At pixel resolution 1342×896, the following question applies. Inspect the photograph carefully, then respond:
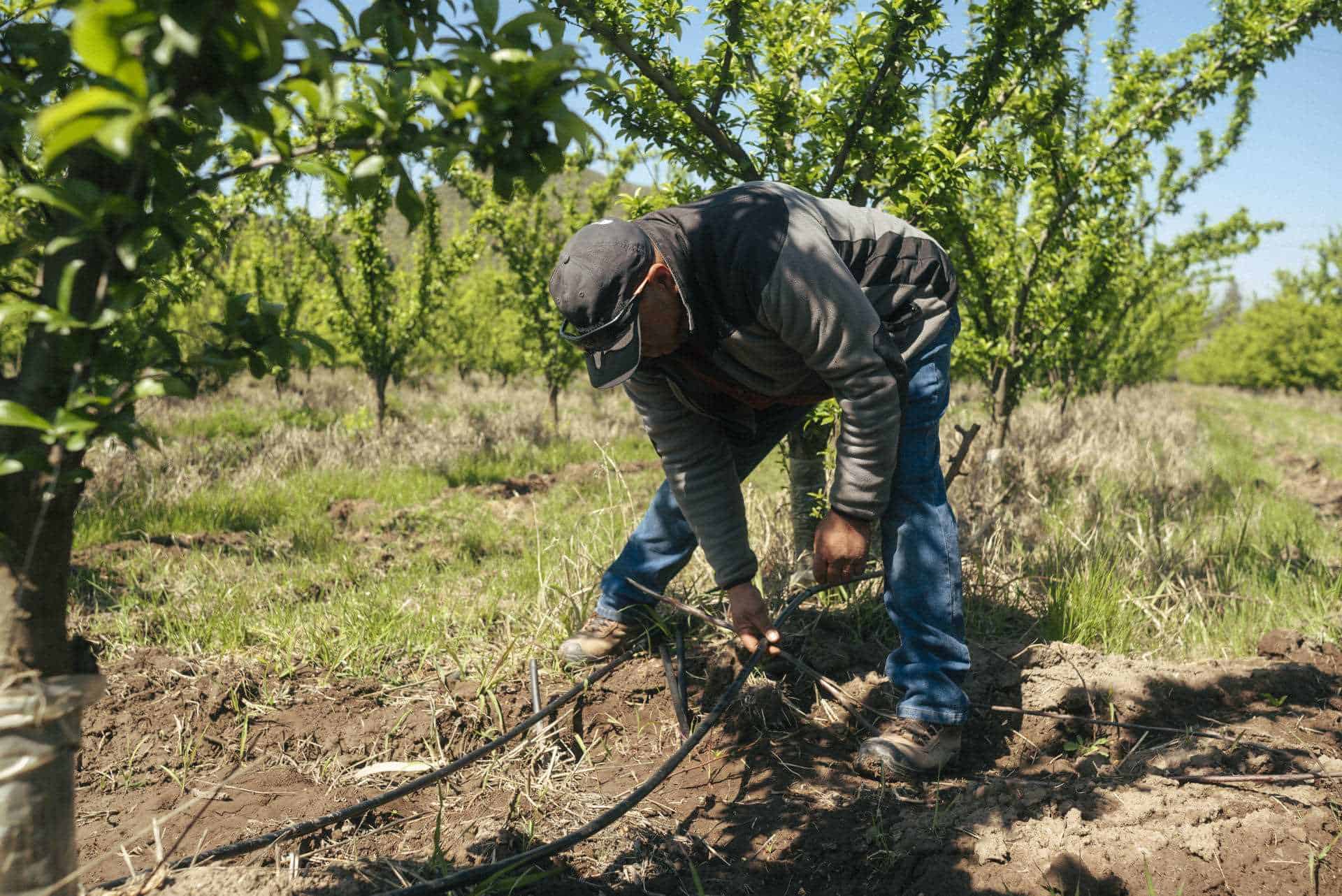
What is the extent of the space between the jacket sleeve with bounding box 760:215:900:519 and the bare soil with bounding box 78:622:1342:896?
0.99 metres

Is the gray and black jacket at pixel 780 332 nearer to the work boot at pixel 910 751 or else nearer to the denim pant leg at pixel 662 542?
the denim pant leg at pixel 662 542

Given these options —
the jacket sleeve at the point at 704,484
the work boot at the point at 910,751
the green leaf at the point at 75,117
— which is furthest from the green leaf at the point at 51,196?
the work boot at the point at 910,751

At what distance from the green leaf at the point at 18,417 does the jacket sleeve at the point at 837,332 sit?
4.91 feet

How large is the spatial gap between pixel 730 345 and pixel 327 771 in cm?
172

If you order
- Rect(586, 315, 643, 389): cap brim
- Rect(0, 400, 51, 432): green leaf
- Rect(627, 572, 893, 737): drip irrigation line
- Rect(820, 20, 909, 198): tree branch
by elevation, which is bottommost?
Rect(627, 572, 893, 737): drip irrigation line

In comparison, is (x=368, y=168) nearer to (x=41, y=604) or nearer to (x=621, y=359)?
(x=41, y=604)

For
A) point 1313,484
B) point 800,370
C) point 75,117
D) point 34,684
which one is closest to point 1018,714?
point 800,370

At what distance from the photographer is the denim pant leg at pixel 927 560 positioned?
2.50m

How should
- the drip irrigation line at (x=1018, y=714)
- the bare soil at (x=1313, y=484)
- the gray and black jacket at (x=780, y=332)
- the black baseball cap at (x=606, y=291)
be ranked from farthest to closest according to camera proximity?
the bare soil at (x=1313, y=484)
the drip irrigation line at (x=1018, y=714)
the gray and black jacket at (x=780, y=332)
the black baseball cap at (x=606, y=291)

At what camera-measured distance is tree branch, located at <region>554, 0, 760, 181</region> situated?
307cm

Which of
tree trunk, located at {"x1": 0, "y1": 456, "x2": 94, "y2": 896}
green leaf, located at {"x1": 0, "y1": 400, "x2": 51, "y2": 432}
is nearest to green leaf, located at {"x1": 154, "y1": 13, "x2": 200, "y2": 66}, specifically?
green leaf, located at {"x1": 0, "y1": 400, "x2": 51, "y2": 432}

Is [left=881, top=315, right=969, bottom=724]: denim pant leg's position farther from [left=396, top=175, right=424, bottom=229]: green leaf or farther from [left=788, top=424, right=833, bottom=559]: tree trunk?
[left=396, top=175, right=424, bottom=229]: green leaf

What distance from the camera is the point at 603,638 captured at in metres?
3.09

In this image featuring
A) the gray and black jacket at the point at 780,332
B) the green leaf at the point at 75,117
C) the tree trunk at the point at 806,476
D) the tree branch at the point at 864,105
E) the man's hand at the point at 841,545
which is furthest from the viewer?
the tree trunk at the point at 806,476
